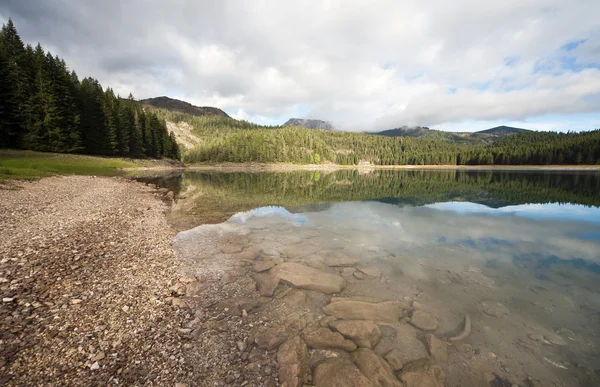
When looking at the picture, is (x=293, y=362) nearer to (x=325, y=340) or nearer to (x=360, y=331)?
(x=325, y=340)

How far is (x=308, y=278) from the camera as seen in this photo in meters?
11.2

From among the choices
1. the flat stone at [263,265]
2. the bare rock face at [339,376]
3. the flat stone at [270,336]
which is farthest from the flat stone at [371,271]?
the bare rock face at [339,376]

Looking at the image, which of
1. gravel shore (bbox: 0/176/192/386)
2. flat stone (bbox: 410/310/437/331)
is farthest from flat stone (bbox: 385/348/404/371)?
gravel shore (bbox: 0/176/192/386)

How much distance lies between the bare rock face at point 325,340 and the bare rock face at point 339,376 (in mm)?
814

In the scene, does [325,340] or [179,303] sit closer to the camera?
[325,340]

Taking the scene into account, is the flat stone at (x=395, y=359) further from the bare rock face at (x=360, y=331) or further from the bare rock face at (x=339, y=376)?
the bare rock face at (x=339, y=376)

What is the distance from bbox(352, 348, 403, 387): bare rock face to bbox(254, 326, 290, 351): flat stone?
2.18 meters

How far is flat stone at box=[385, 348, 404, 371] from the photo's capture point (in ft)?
21.9

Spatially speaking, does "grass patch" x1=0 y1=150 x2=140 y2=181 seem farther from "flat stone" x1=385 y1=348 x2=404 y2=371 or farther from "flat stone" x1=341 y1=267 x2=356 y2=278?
"flat stone" x1=385 y1=348 x2=404 y2=371

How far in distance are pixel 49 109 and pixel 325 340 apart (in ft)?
240

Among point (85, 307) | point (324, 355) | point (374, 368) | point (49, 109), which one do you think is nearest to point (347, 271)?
point (324, 355)

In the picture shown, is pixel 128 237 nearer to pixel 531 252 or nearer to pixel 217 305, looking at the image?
pixel 217 305

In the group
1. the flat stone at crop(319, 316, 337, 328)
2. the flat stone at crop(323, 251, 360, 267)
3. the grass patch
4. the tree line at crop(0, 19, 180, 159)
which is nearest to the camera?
the flat stone at crop(319, 316, 337, 328)

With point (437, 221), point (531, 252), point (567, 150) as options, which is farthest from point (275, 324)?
point (567, 150)
